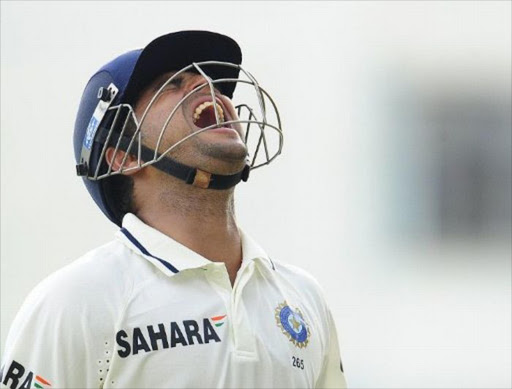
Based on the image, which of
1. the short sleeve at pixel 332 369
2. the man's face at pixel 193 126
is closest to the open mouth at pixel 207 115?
the man's face at pixel 193 126

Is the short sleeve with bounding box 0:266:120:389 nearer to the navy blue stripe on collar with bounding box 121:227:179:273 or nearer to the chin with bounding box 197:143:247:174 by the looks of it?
the navy blue stripe on collar with bounding box 121:227:179:273

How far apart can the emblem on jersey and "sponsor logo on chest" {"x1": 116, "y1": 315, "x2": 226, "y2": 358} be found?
0.42ft

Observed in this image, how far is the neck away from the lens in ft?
6.12

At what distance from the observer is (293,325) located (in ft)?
6.11

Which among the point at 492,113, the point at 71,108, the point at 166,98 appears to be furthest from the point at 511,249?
the point at 166,98

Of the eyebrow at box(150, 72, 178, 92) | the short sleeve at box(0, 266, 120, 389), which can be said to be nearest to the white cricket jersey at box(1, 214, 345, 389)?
the short sleeve at box(0, 266, 120, 389)

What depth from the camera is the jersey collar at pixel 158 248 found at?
5.86ft

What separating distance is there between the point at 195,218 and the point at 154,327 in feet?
0.78

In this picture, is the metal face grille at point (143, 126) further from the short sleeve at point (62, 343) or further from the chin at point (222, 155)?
the short sleeve at point (62, 343)

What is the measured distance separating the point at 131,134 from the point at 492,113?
5.74 feet

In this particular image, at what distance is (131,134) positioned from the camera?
193cm

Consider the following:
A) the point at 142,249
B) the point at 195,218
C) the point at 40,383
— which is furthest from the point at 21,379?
the point at 195,218

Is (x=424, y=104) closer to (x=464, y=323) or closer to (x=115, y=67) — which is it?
(x=464, y=323)

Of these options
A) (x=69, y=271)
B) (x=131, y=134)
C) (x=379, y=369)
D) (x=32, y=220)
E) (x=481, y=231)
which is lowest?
(x=379, y=369)
